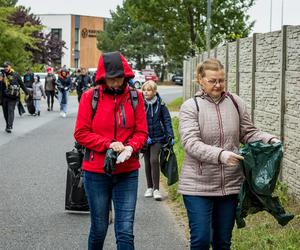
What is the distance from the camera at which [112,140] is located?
199 inches

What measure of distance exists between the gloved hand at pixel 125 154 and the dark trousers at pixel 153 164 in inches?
161

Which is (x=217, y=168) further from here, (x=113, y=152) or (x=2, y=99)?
(x=2, y=99)

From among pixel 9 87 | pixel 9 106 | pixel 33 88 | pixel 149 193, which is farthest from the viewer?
pixel 33 88

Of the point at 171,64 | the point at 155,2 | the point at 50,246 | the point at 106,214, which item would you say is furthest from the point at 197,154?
the point at 171,64

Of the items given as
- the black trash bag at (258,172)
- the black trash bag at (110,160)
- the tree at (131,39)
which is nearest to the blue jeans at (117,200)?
the black trash bag at (110,160)

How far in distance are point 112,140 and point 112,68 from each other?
496mm

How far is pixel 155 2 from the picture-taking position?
32.8 metres

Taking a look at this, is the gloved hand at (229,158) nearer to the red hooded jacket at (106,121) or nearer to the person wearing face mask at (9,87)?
the red hooded jacket at (106,121)

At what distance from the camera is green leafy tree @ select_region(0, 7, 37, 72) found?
117 feet

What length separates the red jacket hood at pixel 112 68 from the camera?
5.07 meters

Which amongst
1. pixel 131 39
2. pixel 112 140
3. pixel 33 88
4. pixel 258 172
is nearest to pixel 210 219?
pixel 258 172

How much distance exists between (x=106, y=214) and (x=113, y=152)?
0.55 metres

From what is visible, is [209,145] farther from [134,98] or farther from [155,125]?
[155,125]

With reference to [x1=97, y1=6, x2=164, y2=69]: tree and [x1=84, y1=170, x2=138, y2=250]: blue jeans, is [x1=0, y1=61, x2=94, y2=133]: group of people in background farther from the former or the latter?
[x1=97, y1=6, x2=164, y2=69]: tree
